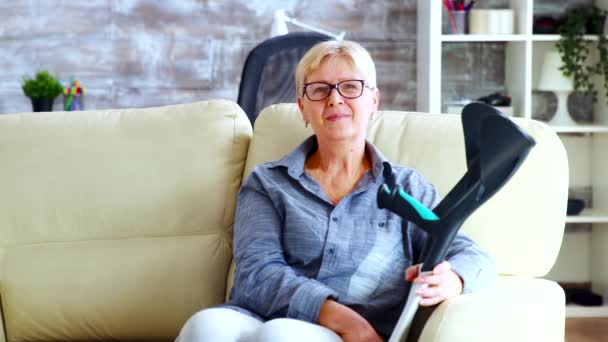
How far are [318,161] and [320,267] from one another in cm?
28

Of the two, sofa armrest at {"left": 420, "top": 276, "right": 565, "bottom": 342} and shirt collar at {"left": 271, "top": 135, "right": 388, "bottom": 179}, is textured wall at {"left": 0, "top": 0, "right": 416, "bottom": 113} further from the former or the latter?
sofa armrest at {"left": 420, "top": 276, "right": 565, "bottom": 342}

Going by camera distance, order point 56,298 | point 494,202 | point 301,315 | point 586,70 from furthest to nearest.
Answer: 1. point 586,70
2. point 56,298
3. point 494,202
4. point 301,315

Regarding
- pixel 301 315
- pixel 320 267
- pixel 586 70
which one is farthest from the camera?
pixel 586 70

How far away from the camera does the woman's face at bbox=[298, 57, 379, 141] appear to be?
184 cm

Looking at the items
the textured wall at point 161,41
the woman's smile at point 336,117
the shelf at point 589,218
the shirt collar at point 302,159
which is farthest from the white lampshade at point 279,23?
the woman's smile at point 336,117

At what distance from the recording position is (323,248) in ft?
5.91

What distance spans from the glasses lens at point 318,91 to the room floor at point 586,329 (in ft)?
6.67

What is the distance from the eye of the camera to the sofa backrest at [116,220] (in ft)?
6.81

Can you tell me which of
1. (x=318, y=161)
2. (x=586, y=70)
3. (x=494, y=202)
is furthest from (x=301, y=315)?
(x=586, y=70)

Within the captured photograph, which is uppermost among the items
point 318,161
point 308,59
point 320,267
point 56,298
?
point 308,59

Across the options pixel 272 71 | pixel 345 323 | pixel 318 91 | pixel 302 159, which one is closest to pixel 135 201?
pixel 302 159

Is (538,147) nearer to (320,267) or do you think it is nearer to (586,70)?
(320,267)

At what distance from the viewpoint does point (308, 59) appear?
187cm

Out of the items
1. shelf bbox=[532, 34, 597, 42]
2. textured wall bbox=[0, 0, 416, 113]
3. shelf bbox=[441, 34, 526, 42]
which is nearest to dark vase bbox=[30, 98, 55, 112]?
textured wall bbox=[0, 0, 416, 113]
